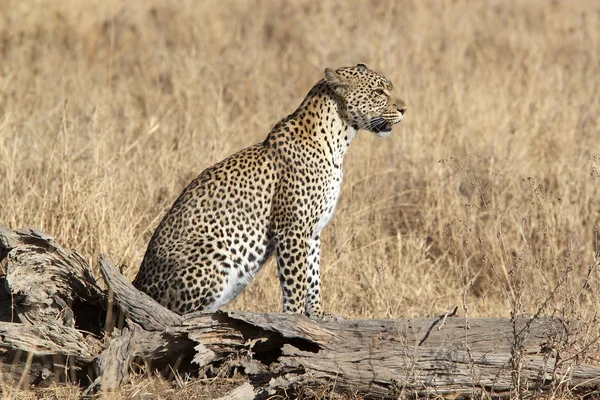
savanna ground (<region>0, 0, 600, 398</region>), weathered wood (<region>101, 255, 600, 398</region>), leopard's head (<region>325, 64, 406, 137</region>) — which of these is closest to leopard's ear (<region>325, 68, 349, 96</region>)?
leopard's head (<region>325, 64, 406, 137</region>)

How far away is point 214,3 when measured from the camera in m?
14.5

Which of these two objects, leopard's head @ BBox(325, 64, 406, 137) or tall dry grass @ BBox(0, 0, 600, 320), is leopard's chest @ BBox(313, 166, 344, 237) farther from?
tall dry grass @ BBox(0, 0, 600, 320)

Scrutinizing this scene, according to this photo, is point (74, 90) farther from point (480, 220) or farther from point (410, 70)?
point (480, 220)

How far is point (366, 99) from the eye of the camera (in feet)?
22.5

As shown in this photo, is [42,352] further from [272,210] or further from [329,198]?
[329,198]

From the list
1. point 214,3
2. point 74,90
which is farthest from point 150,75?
point 214,3

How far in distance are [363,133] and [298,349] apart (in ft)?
16.9

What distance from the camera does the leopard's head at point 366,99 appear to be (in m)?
6.81

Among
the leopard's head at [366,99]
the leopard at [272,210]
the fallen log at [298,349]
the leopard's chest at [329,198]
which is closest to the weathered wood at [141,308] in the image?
the fallen log at [298,349]

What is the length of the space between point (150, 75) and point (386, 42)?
318cm

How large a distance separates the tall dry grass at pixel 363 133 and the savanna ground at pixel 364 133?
0.03 m

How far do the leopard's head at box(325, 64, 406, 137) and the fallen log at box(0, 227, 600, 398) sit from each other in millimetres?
1871

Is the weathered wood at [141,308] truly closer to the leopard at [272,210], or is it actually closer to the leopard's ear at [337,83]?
the leopard at [272,210]

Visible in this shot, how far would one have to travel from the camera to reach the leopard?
20.2 feet
